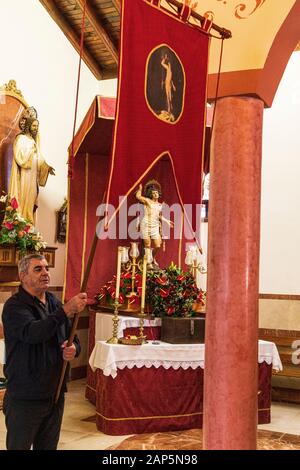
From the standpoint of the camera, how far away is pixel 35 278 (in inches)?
141

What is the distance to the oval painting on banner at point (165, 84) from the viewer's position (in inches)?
127

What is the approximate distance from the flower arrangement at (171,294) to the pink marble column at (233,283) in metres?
2.96

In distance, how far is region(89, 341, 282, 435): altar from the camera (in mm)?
5832

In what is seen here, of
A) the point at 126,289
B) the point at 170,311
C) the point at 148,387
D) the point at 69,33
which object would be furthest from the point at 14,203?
the point at 69,33

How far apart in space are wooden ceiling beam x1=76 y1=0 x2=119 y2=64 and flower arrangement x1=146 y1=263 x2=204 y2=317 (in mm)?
4157

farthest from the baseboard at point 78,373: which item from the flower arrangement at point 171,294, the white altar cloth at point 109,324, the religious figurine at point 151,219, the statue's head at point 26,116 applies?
the statue's head at point 26,116

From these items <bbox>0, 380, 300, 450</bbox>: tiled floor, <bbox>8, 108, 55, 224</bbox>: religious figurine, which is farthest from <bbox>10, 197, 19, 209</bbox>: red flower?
<bbox>0, 380, 300, 450</bbox>: tiled floor

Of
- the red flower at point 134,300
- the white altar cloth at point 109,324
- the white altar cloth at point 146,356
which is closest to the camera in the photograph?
the white altar cloth at point 146,356

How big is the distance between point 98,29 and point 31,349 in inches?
298

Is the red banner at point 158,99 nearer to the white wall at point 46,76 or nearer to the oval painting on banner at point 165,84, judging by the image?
the oval painting on banner at point 165,84

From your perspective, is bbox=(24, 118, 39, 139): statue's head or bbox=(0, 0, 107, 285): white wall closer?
bbox=(24, 118, 39, 139): statue's head

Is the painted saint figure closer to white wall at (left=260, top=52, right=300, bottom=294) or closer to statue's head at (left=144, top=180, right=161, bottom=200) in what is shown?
statue's head at (left=144, top=180, right=161, bottom=200)

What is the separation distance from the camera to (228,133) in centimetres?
375
